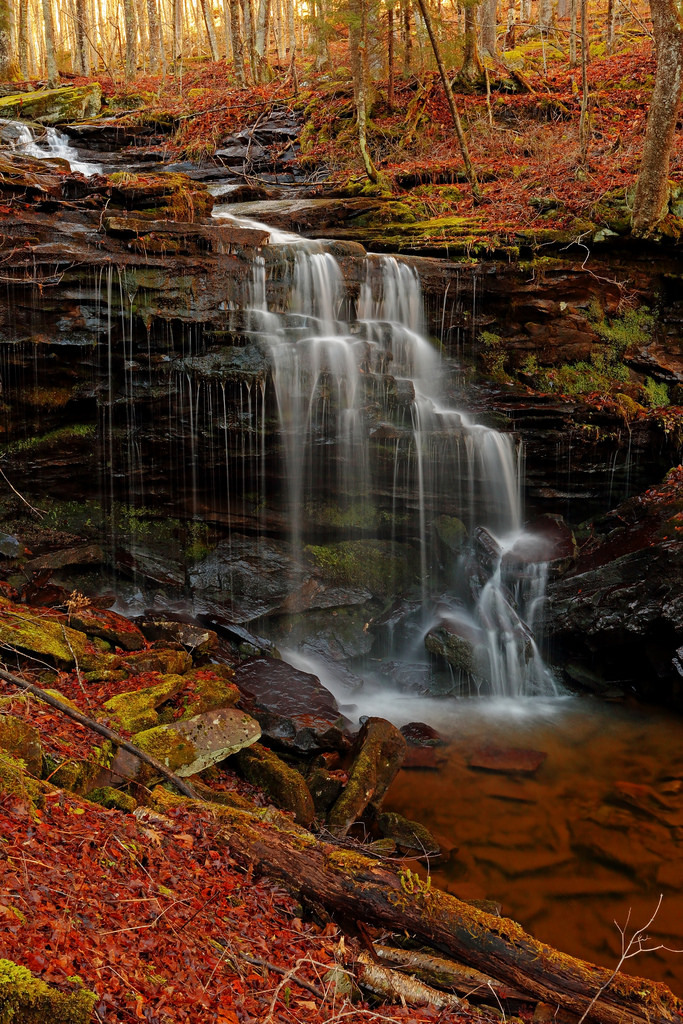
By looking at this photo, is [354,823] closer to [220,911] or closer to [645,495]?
[220,911]

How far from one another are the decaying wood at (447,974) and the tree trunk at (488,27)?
24.2 m

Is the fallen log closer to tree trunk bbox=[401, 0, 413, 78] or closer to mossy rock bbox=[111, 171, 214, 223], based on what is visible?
mossy rock bbox=[111, 171, 214, 223]

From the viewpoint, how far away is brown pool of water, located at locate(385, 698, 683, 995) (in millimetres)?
5008

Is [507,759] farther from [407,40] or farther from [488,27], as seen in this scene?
[488,27]

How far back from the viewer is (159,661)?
654cm

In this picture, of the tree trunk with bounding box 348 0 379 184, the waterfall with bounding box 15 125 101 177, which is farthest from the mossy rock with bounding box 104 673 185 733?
the waterfall with bounding box 15 125 101 177

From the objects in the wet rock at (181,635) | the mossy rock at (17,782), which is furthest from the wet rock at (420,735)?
the mossy rock at (17,782)

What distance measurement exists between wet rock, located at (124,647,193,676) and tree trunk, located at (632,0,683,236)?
10501 mm

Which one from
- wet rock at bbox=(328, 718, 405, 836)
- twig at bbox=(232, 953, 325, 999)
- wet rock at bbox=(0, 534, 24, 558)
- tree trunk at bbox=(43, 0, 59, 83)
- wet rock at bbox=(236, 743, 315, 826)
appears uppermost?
tree trunk at bbox=(43, 0, 59, 83)

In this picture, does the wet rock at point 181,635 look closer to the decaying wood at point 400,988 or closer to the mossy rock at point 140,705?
the mossy rock at point 140,705

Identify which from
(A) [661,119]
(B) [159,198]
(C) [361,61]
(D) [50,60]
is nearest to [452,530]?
(B) [159,198]

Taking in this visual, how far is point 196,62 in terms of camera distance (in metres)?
31.6

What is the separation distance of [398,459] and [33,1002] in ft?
28.5

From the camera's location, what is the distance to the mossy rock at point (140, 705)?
16.6 feet
